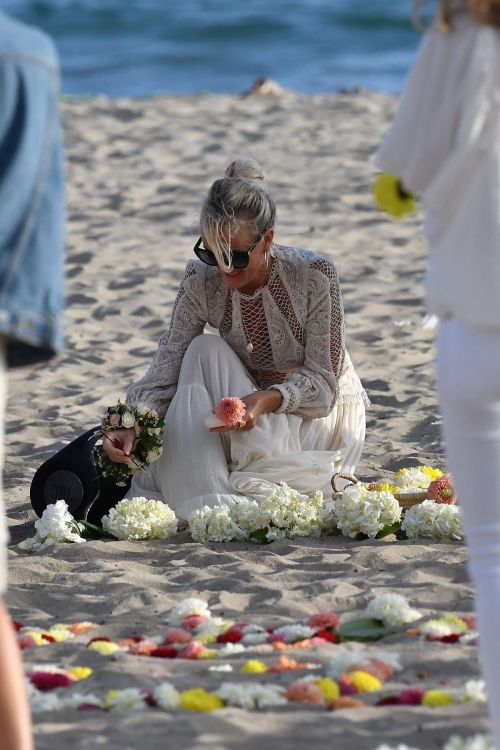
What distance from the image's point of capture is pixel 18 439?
6191mm

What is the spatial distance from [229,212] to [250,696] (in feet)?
7.30

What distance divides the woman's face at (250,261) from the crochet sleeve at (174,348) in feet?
0.57

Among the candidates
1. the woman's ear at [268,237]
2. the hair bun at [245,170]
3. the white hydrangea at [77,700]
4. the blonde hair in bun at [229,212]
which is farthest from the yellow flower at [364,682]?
the hair bun at [245,170]

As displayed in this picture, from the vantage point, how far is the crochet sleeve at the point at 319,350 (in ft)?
16.7

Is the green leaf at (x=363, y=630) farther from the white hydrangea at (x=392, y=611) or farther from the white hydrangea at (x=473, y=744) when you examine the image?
the white hydrangea at (x=473, y=744)

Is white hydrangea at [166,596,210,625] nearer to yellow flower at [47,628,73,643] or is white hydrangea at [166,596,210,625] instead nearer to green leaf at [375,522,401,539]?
yellow flower at [47,628,73,643]

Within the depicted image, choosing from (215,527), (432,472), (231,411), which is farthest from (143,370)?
(215,527)

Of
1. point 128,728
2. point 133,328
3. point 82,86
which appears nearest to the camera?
point 128,728

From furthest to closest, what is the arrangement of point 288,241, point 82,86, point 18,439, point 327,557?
point 82,86 < point 288,241 < point 18,439 < point 327,557

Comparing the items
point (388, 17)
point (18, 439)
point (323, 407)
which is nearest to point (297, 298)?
point (323, 407)

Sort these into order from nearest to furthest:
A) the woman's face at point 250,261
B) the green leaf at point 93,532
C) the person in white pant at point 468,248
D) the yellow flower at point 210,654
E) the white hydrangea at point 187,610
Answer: the person in white pant at point 468,248, the yellow flower at point 210,654, the white hydrangea at point 187,610, the woman's face at point 250,261, the green leaf at point 93,532

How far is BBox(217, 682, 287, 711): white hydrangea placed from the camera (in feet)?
9.97

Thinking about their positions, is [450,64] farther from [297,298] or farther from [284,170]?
[284,170]

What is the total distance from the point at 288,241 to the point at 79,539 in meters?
5.38
